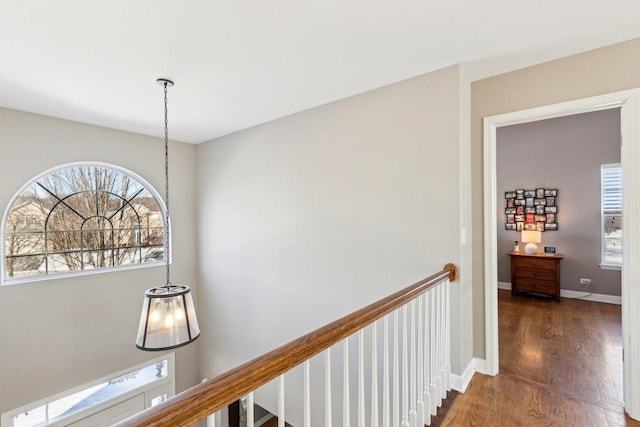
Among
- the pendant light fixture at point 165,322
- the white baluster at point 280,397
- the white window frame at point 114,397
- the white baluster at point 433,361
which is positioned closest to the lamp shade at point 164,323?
the pendant light fixture at point 165,322

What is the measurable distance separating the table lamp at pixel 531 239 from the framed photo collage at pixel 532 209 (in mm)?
186

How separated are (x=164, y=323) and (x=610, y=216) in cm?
599

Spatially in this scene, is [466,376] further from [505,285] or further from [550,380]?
[505,285]

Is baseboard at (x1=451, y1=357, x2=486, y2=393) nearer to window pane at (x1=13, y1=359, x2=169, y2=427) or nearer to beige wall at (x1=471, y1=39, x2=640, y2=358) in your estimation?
beige wall at (x1=471, y1=39, x2=640, y2=358)

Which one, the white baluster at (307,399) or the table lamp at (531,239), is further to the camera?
the table lamp at (531,239)

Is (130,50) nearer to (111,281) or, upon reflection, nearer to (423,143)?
(423,143)

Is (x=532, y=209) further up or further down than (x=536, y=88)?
further down

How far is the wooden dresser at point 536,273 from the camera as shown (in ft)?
15.1

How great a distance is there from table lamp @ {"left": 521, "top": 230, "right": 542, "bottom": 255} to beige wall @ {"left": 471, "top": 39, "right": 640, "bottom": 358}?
10.7 ft

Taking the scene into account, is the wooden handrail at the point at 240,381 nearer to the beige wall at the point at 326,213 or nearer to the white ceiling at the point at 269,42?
the beige wall at the point at 326,213

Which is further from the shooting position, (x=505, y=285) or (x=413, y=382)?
(x=505, y=285)

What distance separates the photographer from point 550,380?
2.38 m

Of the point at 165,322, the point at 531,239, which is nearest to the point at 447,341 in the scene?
the point at 165,322

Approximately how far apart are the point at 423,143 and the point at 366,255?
1.07m
